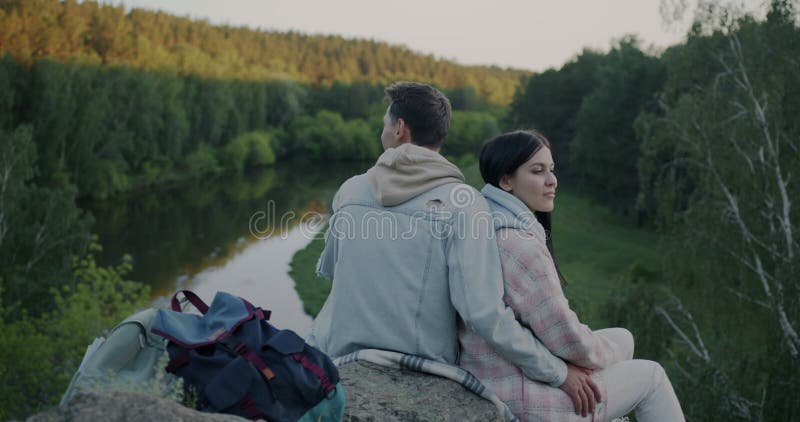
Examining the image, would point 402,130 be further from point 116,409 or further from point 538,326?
point 116,409

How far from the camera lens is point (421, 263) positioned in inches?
110

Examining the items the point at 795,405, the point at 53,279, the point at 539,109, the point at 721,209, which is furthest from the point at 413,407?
the point at 539,109

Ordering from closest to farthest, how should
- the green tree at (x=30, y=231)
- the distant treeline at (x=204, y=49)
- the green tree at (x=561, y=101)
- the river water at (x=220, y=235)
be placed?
the green tree at (x=30, y=231), the river water at (x=220, y=235), the green tree at (x=561, y=101), the distant treeline at (x=204, y=49)

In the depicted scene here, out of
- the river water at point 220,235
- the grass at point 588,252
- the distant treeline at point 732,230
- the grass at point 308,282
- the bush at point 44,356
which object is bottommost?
the river water at point 220,235

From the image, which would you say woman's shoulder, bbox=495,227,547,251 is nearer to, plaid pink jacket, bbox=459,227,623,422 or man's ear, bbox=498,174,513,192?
plaid pink jacket, bbox=459,227,623,422

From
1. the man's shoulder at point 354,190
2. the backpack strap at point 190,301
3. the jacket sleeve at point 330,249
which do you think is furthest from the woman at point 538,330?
the backpack strap at point 190,301

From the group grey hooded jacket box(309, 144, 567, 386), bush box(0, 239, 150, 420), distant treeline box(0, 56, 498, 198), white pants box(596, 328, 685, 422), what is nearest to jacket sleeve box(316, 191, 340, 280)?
grey hooded jacket box(309, 144, 567, 386)

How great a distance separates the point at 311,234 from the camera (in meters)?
29.8

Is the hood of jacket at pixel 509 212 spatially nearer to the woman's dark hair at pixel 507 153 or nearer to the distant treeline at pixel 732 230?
the woman's dark hair at pixel 507 153

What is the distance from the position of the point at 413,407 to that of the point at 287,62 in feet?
304

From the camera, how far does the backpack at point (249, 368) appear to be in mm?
2291

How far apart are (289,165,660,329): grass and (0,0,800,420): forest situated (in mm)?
1028

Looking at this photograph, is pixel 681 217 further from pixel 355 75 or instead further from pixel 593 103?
pixel 355 75

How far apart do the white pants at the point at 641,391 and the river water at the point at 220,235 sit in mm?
11885
